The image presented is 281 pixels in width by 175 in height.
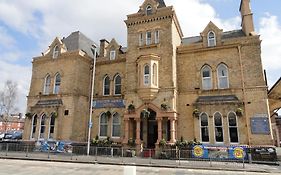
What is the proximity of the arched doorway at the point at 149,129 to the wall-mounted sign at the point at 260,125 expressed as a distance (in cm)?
873

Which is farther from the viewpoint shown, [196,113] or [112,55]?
[112,55]

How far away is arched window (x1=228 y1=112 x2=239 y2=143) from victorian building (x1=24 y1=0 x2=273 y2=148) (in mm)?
82

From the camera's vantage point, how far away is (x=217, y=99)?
19.8 metres

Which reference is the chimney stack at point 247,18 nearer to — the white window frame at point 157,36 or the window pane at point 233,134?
the white window frame at point 157,36

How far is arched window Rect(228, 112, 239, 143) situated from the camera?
19.0 metres

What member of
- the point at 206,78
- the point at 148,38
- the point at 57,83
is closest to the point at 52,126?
the point at 57,83

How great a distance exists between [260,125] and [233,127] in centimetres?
214

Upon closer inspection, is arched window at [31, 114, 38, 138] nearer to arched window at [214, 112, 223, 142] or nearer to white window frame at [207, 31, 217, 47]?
arched window at [214, 112, 223, 142]

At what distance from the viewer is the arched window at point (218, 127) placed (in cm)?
1942

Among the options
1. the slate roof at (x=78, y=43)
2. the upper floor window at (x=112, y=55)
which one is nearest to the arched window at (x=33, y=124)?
the slate roof at (x=78, y=43)

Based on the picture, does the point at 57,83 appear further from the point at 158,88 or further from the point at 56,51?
the point at 158,88

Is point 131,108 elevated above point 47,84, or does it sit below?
below

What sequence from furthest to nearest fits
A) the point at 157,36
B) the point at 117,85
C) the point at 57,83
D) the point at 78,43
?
the point at 78,43, the point at 57,83, the point at 117,85, the point at 157,36

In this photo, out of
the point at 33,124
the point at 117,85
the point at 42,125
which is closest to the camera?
the point at 42,125
